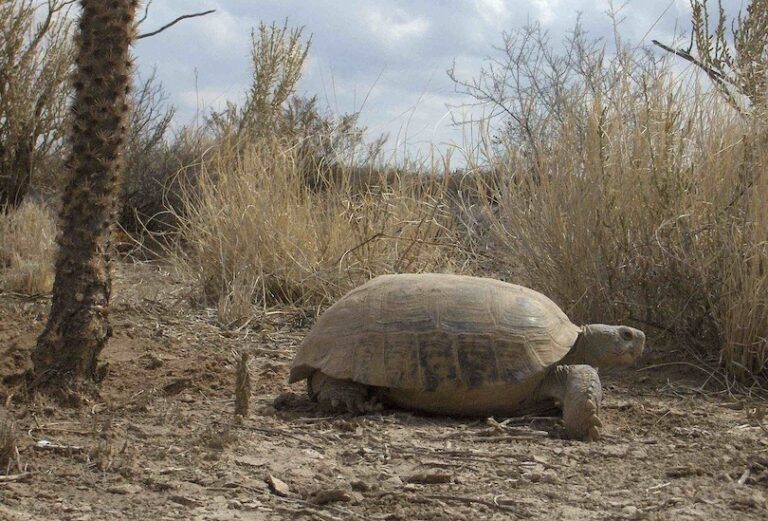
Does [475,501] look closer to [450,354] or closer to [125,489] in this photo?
[450,354]

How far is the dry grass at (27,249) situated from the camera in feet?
24.9

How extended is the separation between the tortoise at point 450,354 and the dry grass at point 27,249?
3.04 metres

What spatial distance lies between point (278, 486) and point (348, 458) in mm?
454

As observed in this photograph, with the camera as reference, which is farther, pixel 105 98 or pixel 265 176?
pixel 265 176

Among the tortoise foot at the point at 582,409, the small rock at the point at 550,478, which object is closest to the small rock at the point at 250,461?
the small rock at the point at 550,478

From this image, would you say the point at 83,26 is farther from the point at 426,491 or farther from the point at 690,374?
the point at 690,374

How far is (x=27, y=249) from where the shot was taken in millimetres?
8641

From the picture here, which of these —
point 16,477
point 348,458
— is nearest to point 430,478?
point 348,458

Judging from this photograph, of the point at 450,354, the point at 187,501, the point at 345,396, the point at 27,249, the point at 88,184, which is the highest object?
the point at 88,184

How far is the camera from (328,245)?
7.58 meters

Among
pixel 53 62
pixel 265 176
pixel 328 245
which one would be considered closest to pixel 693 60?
pixel 328 245

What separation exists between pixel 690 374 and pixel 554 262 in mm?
1147

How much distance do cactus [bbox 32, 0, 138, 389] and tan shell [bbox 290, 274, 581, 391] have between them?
3.30 feet

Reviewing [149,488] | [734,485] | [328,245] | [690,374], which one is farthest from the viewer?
[328,245]
